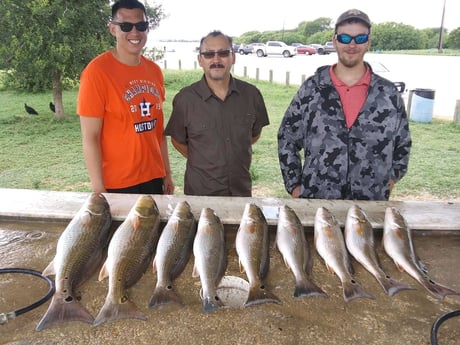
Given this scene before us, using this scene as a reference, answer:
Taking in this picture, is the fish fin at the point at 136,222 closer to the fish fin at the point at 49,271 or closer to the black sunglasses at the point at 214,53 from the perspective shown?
the fish fin at the point at 49,271

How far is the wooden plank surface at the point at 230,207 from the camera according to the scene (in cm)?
289

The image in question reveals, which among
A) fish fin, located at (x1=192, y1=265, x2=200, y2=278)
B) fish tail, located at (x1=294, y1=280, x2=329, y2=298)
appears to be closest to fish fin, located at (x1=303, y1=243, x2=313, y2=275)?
fish tail, located at (x1=294, y1=280, x2=329, y2=298)

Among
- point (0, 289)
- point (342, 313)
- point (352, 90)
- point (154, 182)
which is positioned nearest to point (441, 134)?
point (352, 90)

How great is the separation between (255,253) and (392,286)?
0.76m

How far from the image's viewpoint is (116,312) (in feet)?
6.33

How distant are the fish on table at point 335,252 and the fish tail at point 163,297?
872 mm

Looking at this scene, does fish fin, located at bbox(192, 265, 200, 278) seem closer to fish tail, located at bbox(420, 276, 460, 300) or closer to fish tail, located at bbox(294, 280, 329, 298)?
fish tail, located at bbox(294, 280, 329, 298)

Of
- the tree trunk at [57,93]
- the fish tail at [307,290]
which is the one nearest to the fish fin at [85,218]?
the fish tail at [307,290]

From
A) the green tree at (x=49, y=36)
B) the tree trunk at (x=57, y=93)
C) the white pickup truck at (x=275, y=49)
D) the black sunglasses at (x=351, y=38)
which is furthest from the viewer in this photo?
the white pickup truck at (x=275, y=49)

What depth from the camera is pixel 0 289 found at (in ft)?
7.06

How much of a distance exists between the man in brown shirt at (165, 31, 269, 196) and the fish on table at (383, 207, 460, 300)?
141cm

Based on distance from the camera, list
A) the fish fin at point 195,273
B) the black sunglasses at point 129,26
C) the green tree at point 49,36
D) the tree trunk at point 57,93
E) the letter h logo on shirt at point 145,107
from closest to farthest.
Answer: the fish fin at point 195,273 < the black sunglasses at point 129,26 < the letter h logo on shirt at point 145,107 < the green tree at point 49,36 < the tree trunk at point 57,93

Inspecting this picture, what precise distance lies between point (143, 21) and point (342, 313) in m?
2.72

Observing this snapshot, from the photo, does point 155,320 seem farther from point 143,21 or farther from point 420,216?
point 143,21
